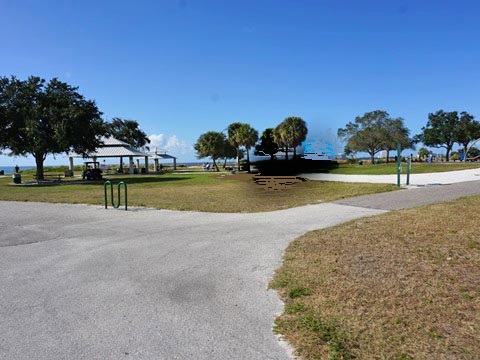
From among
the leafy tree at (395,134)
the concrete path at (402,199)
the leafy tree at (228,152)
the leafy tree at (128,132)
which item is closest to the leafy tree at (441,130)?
the leafy tree at (395,134)

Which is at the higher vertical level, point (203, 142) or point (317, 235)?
point (203, 142)

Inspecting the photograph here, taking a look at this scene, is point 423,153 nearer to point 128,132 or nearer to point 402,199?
point 128,132

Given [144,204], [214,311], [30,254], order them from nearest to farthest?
[214,311] < [30,254] < [144,204]

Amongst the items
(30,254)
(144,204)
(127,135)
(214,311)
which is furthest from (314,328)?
(127,135)

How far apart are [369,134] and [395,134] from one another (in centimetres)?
467

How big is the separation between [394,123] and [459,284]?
71.2 meters

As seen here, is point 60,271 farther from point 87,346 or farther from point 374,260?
point 374,260

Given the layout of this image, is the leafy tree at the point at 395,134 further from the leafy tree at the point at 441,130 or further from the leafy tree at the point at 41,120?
the leafy tree at the point at 41,120

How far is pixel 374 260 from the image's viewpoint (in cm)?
514

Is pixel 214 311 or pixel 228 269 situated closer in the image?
pixel 214 311

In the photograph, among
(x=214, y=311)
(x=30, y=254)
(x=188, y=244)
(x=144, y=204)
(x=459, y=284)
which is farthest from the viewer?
(x=144, y=204)

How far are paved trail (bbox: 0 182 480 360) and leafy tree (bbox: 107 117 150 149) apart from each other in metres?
62.9

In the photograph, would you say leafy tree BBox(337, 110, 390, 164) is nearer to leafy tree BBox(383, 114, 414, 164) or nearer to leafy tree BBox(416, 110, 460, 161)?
leafy tree BBox(383, 114, 414, 164)

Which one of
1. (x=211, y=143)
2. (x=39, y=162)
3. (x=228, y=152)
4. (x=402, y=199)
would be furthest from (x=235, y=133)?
(x=402, y=199)
